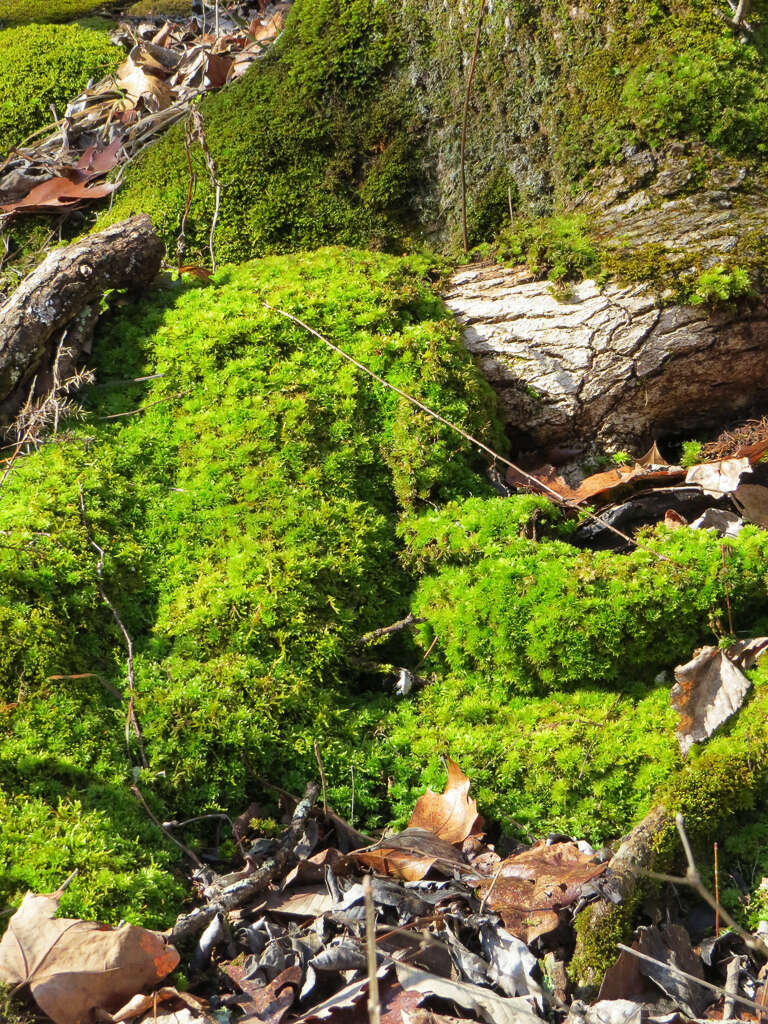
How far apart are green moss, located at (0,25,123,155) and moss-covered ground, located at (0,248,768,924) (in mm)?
3539

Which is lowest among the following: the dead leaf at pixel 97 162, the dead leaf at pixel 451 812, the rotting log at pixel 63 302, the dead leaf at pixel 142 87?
the dead leaf at pixel 451 812

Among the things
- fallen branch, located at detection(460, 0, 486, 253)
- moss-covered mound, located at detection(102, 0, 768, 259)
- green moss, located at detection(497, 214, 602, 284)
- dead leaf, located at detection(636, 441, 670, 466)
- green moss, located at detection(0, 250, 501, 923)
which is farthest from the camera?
moss-covered mound, located at detection(102, 0, 768, 259)

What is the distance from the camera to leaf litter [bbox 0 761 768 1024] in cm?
240

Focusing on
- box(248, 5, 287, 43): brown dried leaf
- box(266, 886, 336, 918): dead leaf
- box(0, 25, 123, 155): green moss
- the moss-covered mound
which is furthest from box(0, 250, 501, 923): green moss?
box(248, 5, 287, 43): brown dried leaf

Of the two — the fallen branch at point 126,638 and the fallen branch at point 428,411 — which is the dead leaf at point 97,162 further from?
the fallen branch at point 126,638

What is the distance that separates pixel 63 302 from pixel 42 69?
3992mm

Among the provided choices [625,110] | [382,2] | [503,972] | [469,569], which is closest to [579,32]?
[625,110]

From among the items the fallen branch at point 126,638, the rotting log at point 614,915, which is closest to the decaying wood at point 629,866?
the rotting log at point 614,915

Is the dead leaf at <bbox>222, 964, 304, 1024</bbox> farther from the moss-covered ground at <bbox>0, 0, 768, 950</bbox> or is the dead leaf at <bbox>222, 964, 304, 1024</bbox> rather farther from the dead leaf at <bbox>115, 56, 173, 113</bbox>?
the dead leaf at <bbox>115, 56, 173, 113</bbox>

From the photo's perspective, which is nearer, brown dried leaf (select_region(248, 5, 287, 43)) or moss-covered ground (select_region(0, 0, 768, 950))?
moss-covered ground (select_region(0, 0, 768, 950))

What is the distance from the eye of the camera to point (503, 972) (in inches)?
102

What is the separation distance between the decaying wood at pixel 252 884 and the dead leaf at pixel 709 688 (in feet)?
4.92

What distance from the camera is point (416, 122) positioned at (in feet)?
18.6

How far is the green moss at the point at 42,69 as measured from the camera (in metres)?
6.76
